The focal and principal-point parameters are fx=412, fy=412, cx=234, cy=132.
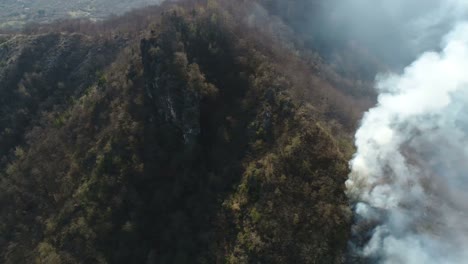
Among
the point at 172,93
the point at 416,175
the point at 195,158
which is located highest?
the point at 416,175

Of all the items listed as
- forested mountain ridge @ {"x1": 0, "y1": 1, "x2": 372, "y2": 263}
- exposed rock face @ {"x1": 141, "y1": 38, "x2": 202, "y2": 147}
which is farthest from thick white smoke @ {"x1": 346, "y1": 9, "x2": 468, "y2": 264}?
exposed rock face @ {"x1": 141, "y1": 38, "x2": 202, "y2": 147}

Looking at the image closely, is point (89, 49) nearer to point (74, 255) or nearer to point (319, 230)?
point (74, 255)

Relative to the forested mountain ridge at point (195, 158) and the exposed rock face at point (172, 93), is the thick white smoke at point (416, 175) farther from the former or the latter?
the exposed rock face at point (172, 93)

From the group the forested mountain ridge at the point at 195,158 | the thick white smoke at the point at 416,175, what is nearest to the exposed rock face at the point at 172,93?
the forested mountain ridge at the point at 195,158

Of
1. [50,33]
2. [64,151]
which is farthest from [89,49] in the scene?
[64,151]

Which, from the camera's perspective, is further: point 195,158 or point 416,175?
point 195,158

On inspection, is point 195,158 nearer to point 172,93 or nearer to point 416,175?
point 172,93

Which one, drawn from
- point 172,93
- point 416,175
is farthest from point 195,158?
point 416,175

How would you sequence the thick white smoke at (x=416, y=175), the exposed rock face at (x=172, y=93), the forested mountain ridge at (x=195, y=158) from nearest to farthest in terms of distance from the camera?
the thick white smoke at (x=416, y=175) < the forested mountain ridge at (x=195, y=158) < the exposed rock face at (x=172, y=93)
